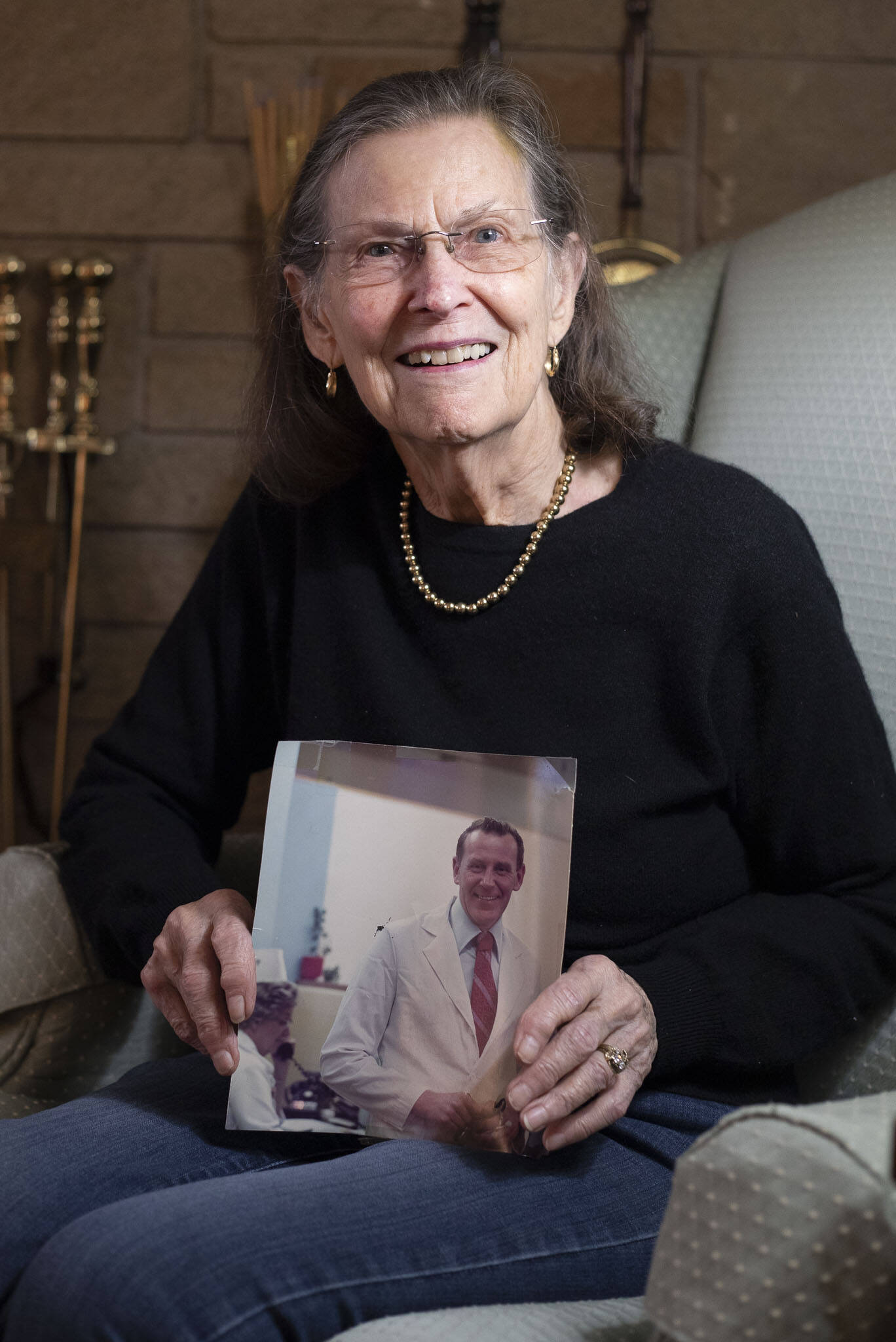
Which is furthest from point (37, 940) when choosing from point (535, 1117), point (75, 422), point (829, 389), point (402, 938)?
point (75, 422)

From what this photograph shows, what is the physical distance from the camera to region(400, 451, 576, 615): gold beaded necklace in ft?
3.45

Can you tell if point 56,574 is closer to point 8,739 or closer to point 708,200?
point 8,739

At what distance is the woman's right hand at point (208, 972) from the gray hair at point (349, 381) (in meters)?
0.42

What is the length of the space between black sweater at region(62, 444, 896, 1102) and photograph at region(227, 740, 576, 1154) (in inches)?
5.3

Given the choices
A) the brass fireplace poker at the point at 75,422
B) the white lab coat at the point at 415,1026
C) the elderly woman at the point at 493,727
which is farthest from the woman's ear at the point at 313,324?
the brass fireplace poker at the point at 75,422

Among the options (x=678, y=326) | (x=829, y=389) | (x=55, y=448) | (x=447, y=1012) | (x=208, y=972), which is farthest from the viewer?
(x=55, y=448)

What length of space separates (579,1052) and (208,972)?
11.6 inches

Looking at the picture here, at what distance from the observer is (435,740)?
1027 mm

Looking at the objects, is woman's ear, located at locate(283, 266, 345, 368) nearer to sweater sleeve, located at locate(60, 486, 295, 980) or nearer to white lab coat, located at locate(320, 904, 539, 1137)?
sweater sleeve, located at locate(60, 486, 295, 980)

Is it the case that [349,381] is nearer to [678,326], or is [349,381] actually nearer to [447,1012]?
[678,326]

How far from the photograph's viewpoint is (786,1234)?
581 millimetres

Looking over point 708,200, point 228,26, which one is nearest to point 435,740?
Answer: point 708,200

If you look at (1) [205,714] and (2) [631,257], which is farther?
(2) [631,257]

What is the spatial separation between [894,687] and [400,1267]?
0.62 meters
